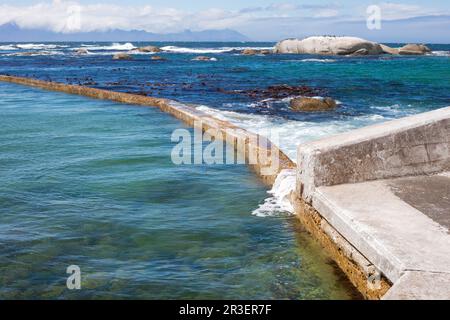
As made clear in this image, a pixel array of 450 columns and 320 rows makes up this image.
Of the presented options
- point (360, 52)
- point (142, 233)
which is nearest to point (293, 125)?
point (142, 233)

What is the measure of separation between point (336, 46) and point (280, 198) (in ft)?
212

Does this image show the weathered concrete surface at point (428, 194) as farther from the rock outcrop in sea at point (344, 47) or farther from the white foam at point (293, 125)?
the rock outcrop in sea at point (344, 47)

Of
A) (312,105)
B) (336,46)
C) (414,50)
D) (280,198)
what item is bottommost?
(280,198)

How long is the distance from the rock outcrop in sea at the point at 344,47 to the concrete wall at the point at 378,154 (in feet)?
211

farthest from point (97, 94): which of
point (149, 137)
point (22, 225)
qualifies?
point (22, 225)

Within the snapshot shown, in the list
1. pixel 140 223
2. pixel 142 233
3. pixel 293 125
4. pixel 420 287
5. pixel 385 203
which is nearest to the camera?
pixel 420 287

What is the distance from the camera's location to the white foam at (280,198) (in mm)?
7266

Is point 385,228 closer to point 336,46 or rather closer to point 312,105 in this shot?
point 312,105

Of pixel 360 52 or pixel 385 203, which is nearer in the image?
A: pixel 385 203

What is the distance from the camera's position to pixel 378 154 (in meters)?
6.11

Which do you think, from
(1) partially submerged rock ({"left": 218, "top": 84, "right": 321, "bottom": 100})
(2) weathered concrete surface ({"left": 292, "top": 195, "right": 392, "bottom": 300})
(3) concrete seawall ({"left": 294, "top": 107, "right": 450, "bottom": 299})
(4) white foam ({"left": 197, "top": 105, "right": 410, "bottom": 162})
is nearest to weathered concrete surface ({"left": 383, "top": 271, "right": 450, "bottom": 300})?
(3) concrete seawall ({"left": 294, "top": 107, "right": 450, "bottom": 299})

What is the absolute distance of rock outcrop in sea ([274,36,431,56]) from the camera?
68.1 meters

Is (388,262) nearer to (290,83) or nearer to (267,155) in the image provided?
(267,155)

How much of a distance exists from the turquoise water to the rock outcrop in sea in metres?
61.1
